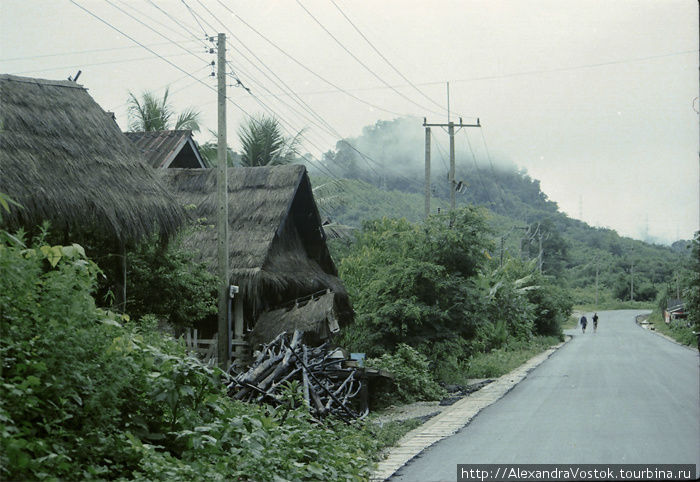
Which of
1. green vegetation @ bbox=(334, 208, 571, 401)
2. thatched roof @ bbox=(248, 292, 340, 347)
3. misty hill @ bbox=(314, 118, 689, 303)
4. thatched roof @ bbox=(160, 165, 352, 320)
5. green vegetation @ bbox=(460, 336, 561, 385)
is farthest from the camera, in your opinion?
misty hill @ bbox=(314, 118, 689, 303)

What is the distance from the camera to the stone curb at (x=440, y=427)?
912 cm

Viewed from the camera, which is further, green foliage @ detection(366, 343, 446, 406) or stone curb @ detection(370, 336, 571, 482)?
green foliage @ detection(366, 343, 446, 406)

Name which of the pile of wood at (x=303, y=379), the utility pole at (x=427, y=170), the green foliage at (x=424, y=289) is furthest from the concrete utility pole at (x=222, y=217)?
the utility pole at (x=427, y=170)

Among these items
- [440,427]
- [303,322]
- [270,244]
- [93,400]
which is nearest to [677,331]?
[270,244]

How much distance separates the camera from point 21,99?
36.1ft

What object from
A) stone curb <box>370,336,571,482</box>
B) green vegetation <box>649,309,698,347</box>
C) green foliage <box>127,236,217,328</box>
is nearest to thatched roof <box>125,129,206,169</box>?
green foliage <box>127,236,217,328</box>

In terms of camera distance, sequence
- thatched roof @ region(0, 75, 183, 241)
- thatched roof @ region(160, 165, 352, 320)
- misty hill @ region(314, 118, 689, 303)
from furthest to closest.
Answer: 1. misty hill @ region(314, 118, 689, 303)
2. thatched roof @ region(160, 165, 352, 320)
3. thatched roof @ region(0, 75, 183, 241)

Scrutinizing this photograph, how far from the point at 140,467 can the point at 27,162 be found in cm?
576

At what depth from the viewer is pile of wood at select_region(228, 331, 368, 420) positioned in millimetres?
10384

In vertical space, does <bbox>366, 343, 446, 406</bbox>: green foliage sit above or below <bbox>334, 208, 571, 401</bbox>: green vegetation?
below

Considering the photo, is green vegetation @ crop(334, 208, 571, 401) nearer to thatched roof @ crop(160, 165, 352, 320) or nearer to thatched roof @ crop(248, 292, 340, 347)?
thatched roof @ crop(160, 165, 352, 320)

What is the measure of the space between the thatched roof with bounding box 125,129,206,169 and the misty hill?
26769 millimetres

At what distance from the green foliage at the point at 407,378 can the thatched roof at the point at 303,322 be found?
1.21 m

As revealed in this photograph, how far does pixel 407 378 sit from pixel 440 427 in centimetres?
422
